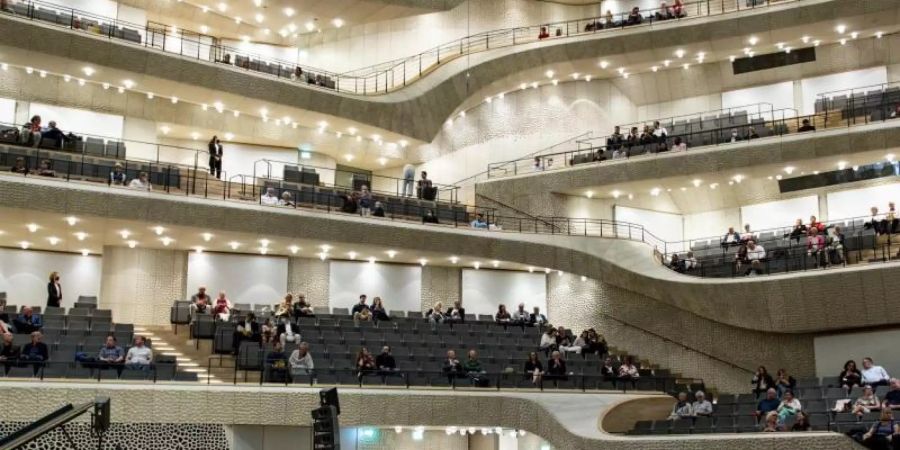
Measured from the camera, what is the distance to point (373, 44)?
95.2ft

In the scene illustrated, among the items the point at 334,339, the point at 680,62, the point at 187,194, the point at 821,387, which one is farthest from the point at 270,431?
the point at 680,62

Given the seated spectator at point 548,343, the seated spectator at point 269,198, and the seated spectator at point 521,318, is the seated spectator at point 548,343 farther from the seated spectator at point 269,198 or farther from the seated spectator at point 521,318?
the seated spectator at point 269,198

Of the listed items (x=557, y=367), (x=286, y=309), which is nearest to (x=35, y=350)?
(x=286, y=309)

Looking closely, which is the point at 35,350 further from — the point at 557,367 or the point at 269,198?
the point at 557,367

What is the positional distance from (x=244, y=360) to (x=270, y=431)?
4.13ft

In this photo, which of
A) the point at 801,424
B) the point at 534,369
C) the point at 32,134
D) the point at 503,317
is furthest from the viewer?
the point at 503,317

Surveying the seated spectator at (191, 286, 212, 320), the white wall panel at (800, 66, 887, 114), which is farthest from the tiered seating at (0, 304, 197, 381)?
the white wall panel at (800, 66, 887, 114)

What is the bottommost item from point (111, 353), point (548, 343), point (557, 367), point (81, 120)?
point (557, 367)

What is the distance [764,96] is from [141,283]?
699 inches

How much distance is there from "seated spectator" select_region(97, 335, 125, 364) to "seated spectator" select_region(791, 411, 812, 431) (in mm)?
9940

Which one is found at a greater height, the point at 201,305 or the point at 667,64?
the point at 667,64

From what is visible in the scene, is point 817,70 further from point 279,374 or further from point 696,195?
point 279,374

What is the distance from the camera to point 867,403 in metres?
14.5

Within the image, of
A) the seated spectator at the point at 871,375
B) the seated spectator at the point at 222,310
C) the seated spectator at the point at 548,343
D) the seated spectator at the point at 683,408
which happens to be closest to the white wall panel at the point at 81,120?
the seated spectator at the point at 222,310
